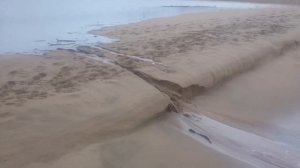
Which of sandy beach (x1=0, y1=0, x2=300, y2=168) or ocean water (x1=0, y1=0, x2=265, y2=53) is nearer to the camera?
sandy beach (x1=0, y1=0, x2=300, y2=168)

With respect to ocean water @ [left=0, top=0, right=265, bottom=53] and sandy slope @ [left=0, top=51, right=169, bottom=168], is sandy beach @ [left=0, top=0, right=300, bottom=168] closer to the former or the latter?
sandy slope @ [left=0, top=51, right=169, bottom=168]

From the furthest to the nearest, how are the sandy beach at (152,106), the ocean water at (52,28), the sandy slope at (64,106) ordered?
the ocean water at (52,28)
the sandy beach at (152,106)
the sandy slope at (64,106)

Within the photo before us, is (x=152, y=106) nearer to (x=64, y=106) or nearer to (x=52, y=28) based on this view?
(x=64, y=106)

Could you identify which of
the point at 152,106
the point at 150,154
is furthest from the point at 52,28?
the point at 150,154

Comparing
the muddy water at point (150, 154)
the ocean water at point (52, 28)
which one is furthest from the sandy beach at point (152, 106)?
the ocean water at point (52, 28)

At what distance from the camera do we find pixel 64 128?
12.4ft

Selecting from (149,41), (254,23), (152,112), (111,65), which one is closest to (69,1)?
(254,23)

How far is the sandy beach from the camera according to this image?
367 cm

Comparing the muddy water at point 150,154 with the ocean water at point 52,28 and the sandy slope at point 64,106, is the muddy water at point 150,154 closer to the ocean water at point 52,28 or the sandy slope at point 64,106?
the sandy slope at point 64,106

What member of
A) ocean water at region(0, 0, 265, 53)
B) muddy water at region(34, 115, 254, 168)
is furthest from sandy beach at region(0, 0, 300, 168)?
ocean water at region(0, 0, 265, 53)

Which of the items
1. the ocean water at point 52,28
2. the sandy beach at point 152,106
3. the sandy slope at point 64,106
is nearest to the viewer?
the sandy slope at point 64,106

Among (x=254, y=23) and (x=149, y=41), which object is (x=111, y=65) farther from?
(x=254, y=23)

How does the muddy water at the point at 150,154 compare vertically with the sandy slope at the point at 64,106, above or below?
below

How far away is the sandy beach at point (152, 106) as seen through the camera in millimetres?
3674
